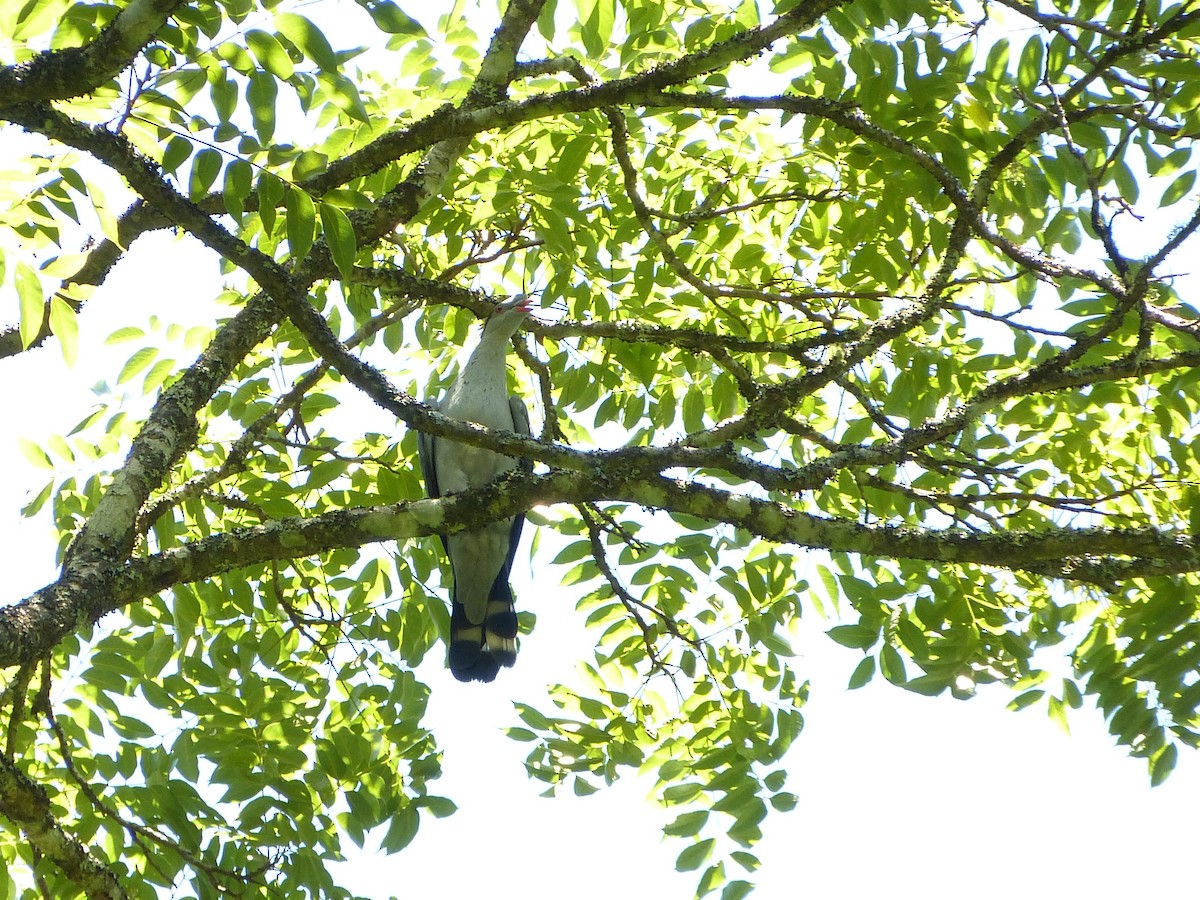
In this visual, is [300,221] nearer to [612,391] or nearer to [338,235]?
[338,235]

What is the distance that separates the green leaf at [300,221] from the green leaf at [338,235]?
0.12 ft

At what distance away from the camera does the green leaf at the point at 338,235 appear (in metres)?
2.54

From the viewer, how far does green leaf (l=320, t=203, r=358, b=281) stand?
2.54 meters

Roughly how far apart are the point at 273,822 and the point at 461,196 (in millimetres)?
2632

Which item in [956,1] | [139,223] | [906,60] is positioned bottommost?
[139,223]

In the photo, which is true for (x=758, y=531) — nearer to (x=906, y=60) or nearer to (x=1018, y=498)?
(x=1018, y=498)

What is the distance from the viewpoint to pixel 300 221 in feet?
8.38

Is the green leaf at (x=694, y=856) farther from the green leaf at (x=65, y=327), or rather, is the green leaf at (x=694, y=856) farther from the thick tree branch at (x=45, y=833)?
the green leaf at (x=65, y=327)

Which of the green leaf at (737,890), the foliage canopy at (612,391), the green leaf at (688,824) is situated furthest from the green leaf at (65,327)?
the green leaf at (737,890)

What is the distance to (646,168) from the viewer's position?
15.4ft


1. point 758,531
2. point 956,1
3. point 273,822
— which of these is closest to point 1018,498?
point 758,531

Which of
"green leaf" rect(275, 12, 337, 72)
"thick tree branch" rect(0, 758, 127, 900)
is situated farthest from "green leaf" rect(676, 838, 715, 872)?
"green leaf" rect(275, 12, 337, 72)

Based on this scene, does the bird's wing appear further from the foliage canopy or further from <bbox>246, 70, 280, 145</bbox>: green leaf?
<bbox>246, 70, 280, 145</bbox>: green leaf

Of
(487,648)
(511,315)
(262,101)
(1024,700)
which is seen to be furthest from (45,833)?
(1024,700)
